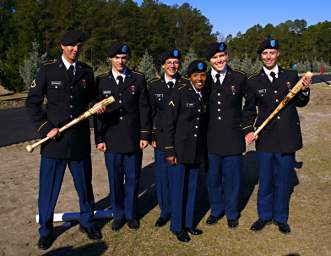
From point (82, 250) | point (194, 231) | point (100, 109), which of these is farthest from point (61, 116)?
point (194, 231)

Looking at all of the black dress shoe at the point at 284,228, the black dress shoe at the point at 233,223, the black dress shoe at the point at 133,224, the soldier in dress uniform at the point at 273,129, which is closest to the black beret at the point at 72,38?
the soldier in dress uniform at the point at 273,129

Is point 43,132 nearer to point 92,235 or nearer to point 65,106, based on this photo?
point 65,106

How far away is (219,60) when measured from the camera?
4758 millimetres

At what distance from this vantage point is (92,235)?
15.7 feet

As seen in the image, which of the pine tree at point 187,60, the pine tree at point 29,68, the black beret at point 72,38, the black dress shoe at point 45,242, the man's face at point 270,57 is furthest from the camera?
the pine tree at point 187,60

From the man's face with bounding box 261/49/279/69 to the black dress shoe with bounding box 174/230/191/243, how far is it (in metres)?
2.08

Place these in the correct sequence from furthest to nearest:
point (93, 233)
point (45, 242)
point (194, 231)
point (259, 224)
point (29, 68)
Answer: point (29, 68)
point (259, 224)
point (194, 231)
point (93, 233)
point (45, 242)

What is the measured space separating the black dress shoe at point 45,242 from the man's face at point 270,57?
3037mm

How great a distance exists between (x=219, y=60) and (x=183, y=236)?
1990 millimetres

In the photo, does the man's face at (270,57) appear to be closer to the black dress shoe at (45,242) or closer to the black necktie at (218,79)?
the black necktie at (218,79)

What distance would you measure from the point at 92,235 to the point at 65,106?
4.85ft

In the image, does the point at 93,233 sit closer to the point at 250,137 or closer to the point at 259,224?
the point at 259,224

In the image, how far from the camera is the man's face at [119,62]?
473 centimetres

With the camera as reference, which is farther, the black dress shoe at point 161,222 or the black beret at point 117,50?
the black dress shoe at point 161,222
